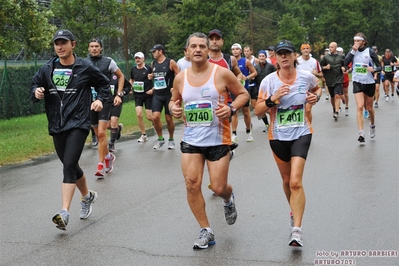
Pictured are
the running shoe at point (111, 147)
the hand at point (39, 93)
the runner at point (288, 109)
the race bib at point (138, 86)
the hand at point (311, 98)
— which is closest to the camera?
the runner at point (288, 109)

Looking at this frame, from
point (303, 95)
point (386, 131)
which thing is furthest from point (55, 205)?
point (386, 131)

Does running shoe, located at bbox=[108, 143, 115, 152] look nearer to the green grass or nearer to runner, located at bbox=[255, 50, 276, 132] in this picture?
the green grass

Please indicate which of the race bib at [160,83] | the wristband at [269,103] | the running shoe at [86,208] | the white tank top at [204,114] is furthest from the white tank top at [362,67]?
the white tank top at [204,114]

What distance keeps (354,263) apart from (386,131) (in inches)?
398

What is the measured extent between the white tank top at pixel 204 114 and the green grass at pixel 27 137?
23.6 feet

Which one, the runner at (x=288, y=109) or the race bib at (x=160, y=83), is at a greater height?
the runner at (x=288, y=109)

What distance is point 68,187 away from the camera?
735cm

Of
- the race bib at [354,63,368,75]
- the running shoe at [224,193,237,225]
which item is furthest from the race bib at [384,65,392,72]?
the running shoe at [224,193,237,225]

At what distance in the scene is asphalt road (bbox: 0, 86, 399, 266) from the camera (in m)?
6.20

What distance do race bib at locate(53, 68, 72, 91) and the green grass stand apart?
581cm

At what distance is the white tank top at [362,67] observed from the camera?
13891 millimetres

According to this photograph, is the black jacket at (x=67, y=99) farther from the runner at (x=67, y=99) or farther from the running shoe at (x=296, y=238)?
the running shoe at (x=296, y=238)

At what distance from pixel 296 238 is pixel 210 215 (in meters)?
1.78

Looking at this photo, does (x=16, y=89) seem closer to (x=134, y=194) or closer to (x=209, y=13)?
(x=134, y=194)
